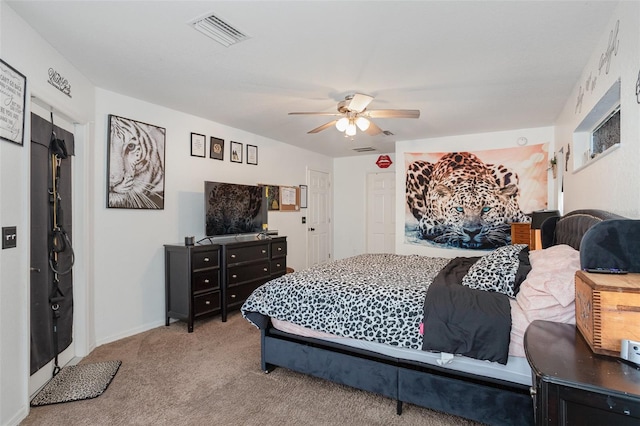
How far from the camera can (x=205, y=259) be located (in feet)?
12.4

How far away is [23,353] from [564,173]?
16.3ft

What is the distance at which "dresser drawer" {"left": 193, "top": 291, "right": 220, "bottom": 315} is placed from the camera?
145 inches

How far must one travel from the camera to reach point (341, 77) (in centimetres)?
298

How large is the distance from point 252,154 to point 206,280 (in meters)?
2.07

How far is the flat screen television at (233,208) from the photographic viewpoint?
4070 mm

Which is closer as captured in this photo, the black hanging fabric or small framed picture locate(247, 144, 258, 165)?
the black hanging fabric

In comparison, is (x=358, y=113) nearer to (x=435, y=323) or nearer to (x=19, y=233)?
(x=435, y=323)

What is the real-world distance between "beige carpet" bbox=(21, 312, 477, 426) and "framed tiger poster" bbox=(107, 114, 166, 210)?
1462 millimetres

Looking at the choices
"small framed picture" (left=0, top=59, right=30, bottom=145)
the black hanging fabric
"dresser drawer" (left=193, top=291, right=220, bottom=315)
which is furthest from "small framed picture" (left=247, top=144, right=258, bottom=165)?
"small framed picture" (left=0, top=59, right=30, bottom=145)

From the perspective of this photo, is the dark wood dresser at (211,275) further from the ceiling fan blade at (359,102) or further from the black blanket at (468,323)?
the black blanket at (468,323)

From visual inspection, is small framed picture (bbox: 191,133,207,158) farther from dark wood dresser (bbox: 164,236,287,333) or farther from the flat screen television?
dark wood dresser (bbox: 164,236,287,333)

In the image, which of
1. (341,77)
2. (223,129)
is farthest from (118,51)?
(223,129)

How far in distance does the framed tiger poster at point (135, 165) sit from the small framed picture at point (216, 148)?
0.67m

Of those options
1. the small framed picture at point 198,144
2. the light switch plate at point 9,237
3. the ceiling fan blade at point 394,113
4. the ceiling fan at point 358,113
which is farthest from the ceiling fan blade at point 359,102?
the light switch plate at point 9,237
